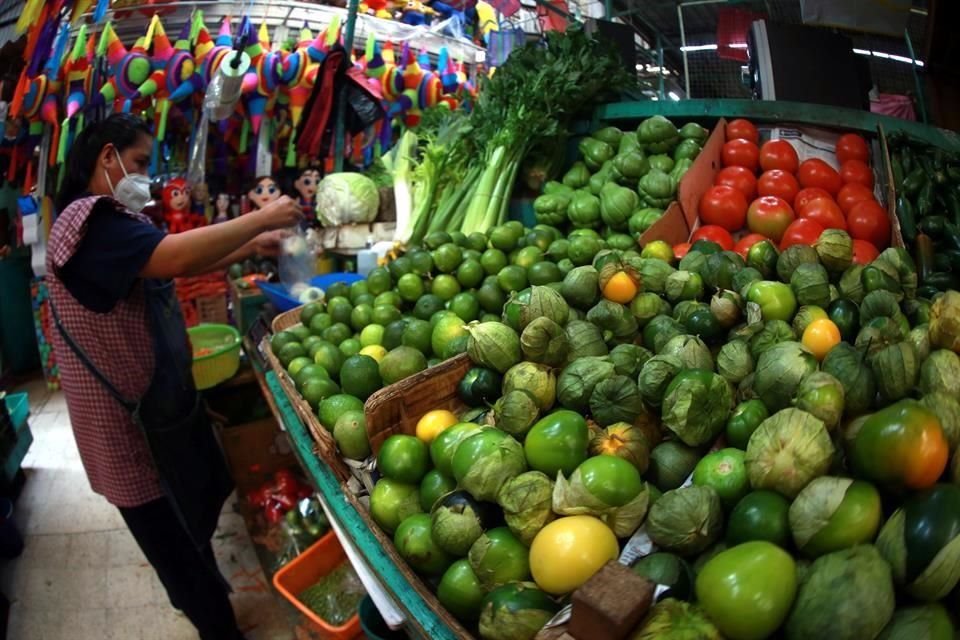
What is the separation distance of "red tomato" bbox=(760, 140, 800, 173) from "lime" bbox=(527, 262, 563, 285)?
1469 millimetres

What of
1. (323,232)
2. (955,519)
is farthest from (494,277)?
(323,232)

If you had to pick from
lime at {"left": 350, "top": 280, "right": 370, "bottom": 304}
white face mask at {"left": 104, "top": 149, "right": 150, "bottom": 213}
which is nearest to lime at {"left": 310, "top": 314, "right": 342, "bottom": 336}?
lime at {"left": 350, "top": 280, "right": 370, "bottom": 304}

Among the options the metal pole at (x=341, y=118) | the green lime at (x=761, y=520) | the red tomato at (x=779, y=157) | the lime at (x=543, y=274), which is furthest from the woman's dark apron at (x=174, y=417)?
the red tomato at (x=779, y=157)

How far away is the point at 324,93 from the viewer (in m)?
5.18

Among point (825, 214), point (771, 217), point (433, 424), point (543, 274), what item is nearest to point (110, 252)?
point (433, 424)

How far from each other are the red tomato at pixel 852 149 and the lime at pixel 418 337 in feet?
8.10

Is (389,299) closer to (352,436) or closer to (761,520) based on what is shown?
(352,436)

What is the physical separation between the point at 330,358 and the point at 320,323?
41cm

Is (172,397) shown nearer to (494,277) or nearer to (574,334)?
(494,277)

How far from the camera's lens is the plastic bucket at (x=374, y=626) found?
2.26m

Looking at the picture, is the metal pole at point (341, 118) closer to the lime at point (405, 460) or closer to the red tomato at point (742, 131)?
the red tomato at point (742, 131)

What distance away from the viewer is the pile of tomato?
2678mm

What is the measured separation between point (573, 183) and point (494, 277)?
1.25 meters

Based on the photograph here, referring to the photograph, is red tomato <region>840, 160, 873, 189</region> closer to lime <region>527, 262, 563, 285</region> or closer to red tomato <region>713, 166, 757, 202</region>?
red tomato <region>713, 166, 757, 202</region>
